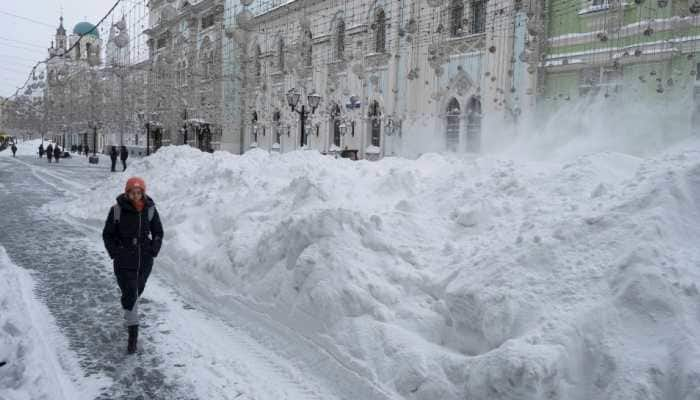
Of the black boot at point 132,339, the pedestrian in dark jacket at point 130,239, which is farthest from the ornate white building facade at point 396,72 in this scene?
the black boot at point 132,339

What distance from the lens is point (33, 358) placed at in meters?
4.69

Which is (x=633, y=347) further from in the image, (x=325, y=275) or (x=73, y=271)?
(x=73, y=271)

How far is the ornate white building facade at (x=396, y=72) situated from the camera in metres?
19.2

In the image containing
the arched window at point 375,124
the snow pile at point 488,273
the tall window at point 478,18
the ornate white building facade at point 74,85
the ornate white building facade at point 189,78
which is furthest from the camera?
the ornate white building facade at point 74,85

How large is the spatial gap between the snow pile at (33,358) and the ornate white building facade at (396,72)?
37.0ft

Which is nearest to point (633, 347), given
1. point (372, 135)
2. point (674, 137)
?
point (674, 137)

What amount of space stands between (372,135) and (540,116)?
9986mm

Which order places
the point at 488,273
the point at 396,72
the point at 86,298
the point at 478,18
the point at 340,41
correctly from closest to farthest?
the point at 488,273
the point at 86,298
the point at 478,18
the point at 396,72
the point at 340,41

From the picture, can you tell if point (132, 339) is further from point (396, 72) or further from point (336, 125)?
point (336, 125)

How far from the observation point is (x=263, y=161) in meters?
13.4

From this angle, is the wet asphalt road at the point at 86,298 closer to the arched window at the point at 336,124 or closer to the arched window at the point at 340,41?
the arched window at the point at 340,41

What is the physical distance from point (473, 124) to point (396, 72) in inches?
198

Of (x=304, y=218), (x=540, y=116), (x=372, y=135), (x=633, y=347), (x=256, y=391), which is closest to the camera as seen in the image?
(x=633, y=347)

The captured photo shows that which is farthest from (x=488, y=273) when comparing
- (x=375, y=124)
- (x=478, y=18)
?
(x=375, y=124)
